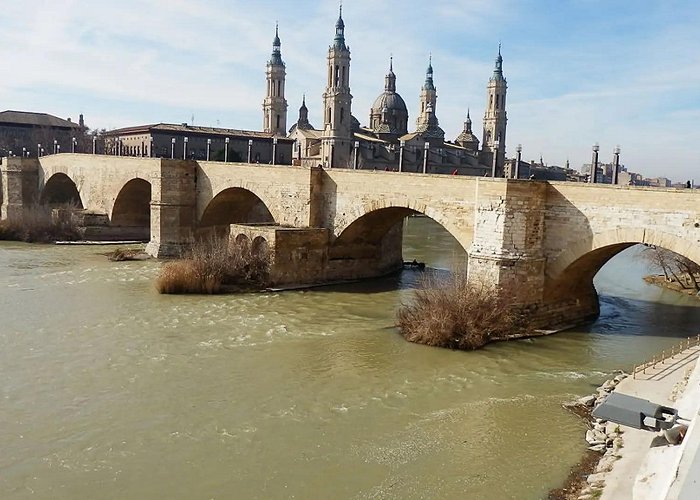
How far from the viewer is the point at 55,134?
57.8 m

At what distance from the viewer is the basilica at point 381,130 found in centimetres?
5275

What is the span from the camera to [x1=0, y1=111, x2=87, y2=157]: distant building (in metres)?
56.1

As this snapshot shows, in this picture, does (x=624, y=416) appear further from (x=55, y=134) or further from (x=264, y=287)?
(x=55, y=134)

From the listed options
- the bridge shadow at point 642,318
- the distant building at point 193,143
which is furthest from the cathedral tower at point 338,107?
the bridge shadow at point 642,318

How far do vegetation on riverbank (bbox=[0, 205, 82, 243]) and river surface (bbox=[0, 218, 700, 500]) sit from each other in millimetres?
10820

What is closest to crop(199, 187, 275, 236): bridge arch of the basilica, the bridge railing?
the bridge railing

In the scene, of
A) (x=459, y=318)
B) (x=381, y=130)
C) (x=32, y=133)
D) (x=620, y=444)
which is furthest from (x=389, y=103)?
(x=620, y=444)

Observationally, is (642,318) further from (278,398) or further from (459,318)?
(278,398)

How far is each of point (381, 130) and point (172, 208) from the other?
38.9 m

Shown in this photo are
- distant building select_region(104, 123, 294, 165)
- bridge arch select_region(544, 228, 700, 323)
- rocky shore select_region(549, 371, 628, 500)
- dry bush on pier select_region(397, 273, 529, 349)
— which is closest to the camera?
rocky shore select_region(549, 371, 628, 500)

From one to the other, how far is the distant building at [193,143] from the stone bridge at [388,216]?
21.2 metres

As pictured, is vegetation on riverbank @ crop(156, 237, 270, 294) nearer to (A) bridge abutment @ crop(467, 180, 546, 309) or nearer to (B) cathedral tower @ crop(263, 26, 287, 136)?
(A) bridge abutment @ crop(467, 180, 546, 309)

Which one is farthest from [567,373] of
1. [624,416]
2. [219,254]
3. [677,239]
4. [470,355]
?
[219,254]

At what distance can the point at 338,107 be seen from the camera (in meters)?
54.1
